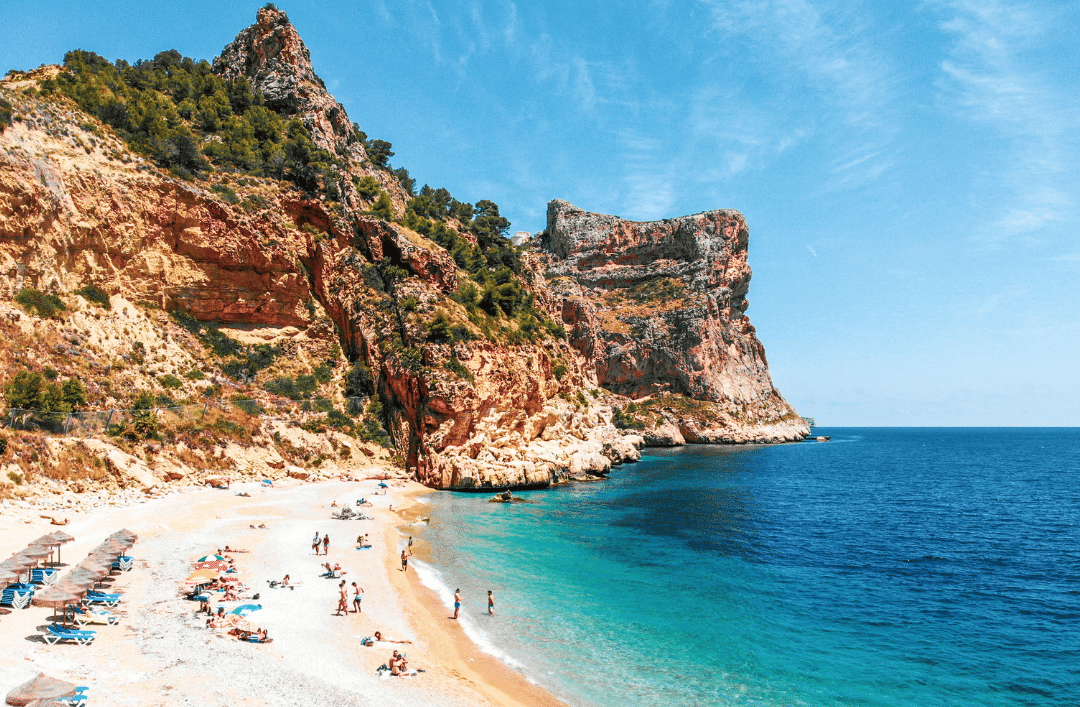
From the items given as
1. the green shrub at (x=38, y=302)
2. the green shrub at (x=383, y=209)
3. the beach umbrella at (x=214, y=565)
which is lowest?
the beach umbrella at (x=214, y=565)

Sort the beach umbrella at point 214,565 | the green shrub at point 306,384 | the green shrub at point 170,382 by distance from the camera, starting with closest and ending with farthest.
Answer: the beach umbrella at point 214,565, the green shrub at point 170,382, the green shrub at point 306,384

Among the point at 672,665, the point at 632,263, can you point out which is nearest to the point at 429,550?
the point at 672,665

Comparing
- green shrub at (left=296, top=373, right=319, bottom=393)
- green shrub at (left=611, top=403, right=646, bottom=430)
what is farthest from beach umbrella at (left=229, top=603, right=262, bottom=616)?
green shrub at (left=611, top=403, right=646, bottom=430)

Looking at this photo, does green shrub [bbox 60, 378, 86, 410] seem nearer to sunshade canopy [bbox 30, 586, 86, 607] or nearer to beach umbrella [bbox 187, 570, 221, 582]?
beach umbrella [bbox 187, 570, 221, 582]

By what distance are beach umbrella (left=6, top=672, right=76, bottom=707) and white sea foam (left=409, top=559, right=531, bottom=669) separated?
33.0ft

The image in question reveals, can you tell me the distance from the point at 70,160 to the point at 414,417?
105 ft

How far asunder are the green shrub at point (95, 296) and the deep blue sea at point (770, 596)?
28.8 meters

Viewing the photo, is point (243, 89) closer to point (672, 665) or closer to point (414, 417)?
point (414, 417)

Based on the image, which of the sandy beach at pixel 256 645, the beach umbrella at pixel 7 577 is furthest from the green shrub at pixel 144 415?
the beach umbrella at pixel 7 577

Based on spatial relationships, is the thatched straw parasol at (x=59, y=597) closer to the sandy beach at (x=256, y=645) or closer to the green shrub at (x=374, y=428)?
the sandy beach at (x=256, y=645)

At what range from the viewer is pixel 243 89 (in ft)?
205

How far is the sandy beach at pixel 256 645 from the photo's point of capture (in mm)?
12297

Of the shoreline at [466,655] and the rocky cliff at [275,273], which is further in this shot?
the rocky cliff at [275,273]

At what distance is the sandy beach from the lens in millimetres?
12297
